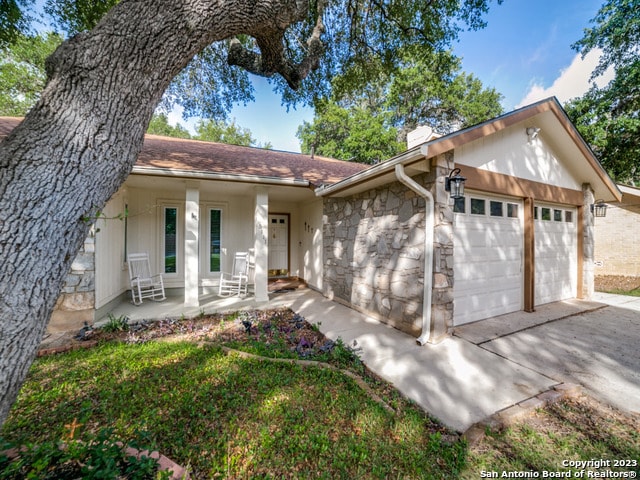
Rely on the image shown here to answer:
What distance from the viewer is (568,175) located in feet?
19.4

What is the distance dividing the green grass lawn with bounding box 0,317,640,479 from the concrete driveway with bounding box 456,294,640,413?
0.49 m

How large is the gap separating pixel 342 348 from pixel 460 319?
7.26 feet

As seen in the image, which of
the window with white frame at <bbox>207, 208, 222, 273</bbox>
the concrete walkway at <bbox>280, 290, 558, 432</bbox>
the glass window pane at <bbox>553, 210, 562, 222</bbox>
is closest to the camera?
the concrete walkway at <bbox>280, 290, 558, 432</bbox>

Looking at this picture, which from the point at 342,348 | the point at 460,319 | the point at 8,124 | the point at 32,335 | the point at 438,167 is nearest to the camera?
the point at 32,335

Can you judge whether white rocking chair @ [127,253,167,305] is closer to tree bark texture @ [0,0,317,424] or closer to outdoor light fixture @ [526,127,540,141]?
tree bark texture @ [0,0,317,424]

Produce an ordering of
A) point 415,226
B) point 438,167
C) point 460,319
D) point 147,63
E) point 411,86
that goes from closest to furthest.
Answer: point 147,63 < point 438,167 < point 415,226 < point 460,319 < point 411,86

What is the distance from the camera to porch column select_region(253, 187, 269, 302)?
6.03 m

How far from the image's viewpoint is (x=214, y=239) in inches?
289

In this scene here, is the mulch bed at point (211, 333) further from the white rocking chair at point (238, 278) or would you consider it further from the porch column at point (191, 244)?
the white rocking chair at point (238, 278)

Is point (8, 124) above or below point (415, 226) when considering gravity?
above

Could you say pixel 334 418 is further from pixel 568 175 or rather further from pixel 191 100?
pixel 191 100

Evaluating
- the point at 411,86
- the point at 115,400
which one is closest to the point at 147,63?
the point at 115,400

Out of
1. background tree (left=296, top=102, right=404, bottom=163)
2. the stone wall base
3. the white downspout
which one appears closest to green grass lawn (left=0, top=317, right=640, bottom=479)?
the white downspout

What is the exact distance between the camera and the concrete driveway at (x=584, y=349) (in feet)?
9.36
